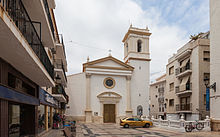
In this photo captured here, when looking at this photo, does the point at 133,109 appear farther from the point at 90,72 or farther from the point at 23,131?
the point at 23,131

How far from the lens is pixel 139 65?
3850 cm

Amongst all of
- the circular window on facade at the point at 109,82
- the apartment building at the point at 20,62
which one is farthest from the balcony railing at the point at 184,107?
the apartment building at the point at 20,62

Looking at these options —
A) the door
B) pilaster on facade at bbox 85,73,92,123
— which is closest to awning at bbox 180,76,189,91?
the door

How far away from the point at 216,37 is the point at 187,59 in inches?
365

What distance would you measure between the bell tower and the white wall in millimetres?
8660

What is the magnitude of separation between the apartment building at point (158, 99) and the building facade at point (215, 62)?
24005 mm

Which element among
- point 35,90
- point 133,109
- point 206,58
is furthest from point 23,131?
point 133,109

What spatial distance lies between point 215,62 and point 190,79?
28.2ft

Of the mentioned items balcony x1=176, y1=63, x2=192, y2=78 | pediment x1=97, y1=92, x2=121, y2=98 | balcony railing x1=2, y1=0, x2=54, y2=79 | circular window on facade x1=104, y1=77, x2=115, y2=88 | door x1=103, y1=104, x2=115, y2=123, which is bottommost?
door x1=103, y1=104, x2=115, y2=123

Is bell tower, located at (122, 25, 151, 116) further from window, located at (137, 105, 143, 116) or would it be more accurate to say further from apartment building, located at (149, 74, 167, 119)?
apartment building, located at (149, 74, 167, 119)

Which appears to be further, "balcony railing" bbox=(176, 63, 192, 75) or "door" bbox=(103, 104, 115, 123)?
"door" bbox=(103, 104, 115, 123)

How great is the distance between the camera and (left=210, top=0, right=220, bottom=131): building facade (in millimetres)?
19266

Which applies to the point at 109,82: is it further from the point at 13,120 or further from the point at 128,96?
the point at 13,120

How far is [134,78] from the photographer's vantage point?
37812 millimetres
